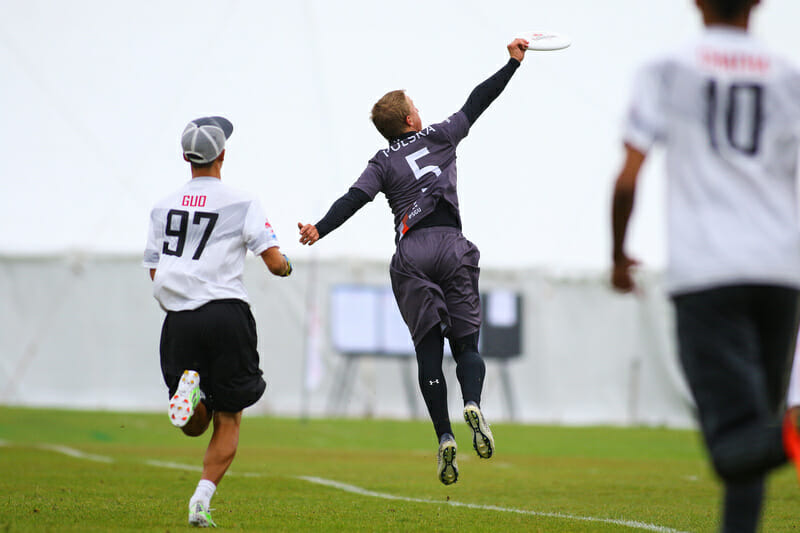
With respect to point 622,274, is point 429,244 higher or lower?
higher

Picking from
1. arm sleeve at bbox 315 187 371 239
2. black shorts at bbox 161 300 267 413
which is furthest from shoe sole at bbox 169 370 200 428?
arm sleeve at bbox 315 187 371 239

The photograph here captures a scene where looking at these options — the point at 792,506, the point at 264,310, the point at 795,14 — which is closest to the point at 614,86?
the point at 795,14

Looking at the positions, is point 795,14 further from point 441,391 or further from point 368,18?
point 441,391

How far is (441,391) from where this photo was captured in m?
6.09

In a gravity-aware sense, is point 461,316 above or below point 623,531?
above

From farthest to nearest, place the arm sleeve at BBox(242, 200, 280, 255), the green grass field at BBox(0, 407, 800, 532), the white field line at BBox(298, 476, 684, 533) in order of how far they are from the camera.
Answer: the green grass field at BBox(0, 407, 800, 532) < the white field line at BBox(298, 476, 684, 533) < the arm sleeve at BBox(242, 200, 280, 255)

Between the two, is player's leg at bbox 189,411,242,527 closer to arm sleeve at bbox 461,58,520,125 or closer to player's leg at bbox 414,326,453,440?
player's leg at bbox 414,326,453,440

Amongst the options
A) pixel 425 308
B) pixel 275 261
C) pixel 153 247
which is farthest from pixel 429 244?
pixel 153 247

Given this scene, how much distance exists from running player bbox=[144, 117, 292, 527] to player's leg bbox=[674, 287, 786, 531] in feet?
7.74

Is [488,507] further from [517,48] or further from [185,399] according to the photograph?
[517,48]

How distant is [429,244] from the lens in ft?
19.9

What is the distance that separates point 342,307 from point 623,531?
16415mm

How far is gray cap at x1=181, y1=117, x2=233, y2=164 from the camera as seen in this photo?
5.23 metres

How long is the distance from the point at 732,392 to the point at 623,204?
2.01ft
